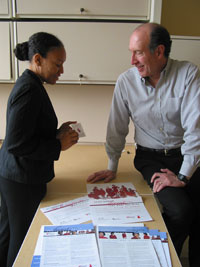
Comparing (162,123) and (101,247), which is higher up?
(162,123)

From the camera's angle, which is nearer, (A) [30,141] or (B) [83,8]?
(A) [30,141]

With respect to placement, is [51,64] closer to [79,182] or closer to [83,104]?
[79,182]

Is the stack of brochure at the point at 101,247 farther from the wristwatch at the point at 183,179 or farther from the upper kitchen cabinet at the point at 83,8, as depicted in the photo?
the upper kitchen cabinet at the point at 83,8

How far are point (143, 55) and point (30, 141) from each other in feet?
2.44

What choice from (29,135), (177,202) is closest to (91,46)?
(29,135)

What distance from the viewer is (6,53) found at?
1.51 m

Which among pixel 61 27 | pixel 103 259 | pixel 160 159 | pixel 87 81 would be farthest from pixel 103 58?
pixel 103 259

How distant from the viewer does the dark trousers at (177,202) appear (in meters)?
1.13

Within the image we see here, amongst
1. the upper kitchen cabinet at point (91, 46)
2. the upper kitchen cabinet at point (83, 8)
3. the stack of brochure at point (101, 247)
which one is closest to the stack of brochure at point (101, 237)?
the stack of brochure at point (101, 247)

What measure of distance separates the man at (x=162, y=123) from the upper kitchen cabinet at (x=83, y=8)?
233 millimetres

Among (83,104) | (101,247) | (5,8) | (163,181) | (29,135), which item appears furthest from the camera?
(83,104)

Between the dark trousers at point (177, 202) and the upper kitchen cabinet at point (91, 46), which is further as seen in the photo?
the upper kitchen cabinet at point (91, 46)

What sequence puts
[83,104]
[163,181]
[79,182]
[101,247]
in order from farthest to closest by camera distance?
[83,104], [79,182], [163,181], [101,247]

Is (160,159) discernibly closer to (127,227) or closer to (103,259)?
(127,227)
